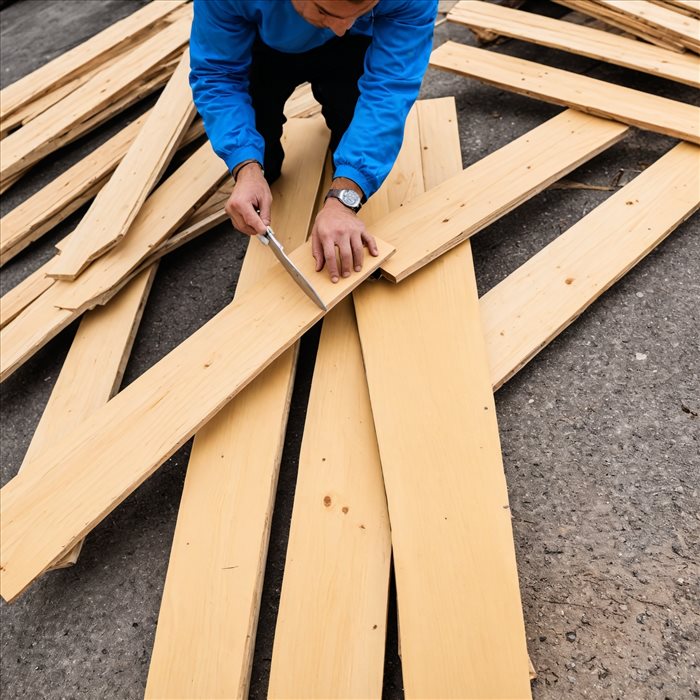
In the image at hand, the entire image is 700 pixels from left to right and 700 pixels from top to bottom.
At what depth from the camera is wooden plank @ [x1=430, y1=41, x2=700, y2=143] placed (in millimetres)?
2750

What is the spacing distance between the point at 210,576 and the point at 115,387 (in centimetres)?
89

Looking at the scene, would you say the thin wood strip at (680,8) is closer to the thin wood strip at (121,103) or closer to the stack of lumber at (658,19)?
the stack of lumber at (658,19)

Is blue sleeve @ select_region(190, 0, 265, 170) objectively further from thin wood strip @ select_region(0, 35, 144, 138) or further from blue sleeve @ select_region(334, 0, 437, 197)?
thin wood strip @ select_region(0, 35, 144, 138)

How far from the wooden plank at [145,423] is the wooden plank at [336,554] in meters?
0.22

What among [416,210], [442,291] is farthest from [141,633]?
[416,210]

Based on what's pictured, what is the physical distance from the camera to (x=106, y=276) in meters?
2.57

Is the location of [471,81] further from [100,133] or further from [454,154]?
[100,133]

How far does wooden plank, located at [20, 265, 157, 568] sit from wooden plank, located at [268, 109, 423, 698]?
2.54 feet

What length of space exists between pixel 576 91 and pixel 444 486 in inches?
79.7

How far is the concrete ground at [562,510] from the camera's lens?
5.51 feet

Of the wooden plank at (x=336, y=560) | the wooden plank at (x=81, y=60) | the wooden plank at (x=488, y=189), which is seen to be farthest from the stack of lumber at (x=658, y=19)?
the wooden plank at (x=81, y=60)

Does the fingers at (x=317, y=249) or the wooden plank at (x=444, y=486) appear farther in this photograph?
the fingers at (x=317, y=249)

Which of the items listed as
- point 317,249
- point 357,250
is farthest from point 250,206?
point 357,250

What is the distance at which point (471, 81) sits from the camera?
362 cm
